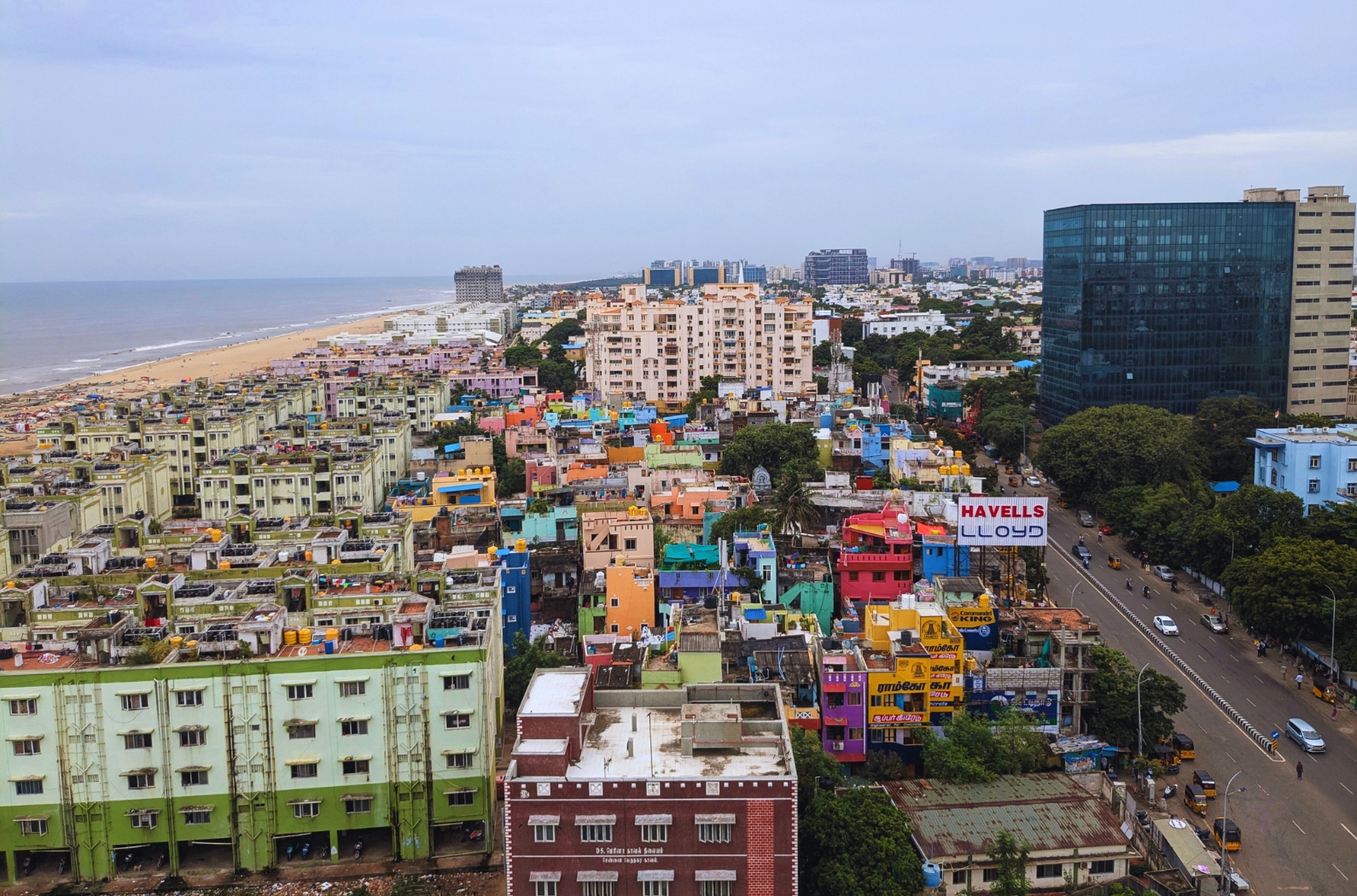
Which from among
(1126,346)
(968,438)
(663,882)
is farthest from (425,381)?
(663,882)

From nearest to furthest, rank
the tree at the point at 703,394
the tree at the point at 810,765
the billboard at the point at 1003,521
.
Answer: the tree at the point at 810,765, the billboard at the point at 1003,521, the tree at the point at 703,394

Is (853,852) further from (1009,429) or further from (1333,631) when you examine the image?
(1009,429)

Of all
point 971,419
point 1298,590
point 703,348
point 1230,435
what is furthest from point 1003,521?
point 703,348

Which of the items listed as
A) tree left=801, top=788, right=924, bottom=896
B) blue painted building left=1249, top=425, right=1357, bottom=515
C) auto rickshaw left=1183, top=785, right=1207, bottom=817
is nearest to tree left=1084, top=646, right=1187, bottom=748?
auto rickshaw left=1183, top=785, right=1207, bottom=817

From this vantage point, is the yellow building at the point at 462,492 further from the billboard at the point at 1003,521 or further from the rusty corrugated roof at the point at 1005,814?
the rusty corrugated roof at the point at 1005,814

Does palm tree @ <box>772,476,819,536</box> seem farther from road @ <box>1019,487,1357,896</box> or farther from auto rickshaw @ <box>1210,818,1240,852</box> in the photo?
auto rickshaw @ <box>1210,818,1240,852</box>

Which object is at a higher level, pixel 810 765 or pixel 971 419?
pixel 971 419

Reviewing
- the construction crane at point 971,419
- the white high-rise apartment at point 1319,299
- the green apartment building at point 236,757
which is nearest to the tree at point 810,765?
the green apartment building at point 236,757
